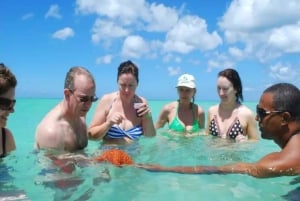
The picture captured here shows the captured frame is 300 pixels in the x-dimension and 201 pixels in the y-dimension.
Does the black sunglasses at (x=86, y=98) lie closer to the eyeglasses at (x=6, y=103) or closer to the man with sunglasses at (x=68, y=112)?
the man with sunglasses at (x=68, y=112)

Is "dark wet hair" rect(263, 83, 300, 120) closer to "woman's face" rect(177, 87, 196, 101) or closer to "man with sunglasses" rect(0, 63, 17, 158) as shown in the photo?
"man with sunglasses" rect(0, 63, 17, 158)

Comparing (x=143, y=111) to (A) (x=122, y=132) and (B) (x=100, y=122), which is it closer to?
(A) (x=122, y=132)

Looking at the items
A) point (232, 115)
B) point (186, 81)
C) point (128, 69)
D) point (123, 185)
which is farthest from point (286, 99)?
point (232, 115)

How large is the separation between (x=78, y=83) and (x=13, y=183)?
1.49 meters

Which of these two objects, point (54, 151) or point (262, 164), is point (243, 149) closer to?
point (262, 164)

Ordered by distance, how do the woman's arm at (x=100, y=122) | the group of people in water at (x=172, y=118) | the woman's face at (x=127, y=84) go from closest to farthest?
the group of people in water at (x=172, y=118), the woman's arm at (x=100, y=122), the woman's face at (x=127, y=84)

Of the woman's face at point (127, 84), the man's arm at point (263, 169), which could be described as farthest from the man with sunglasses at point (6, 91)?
the woman's face at point (127, 84)

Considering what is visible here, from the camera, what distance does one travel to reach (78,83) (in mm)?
4887

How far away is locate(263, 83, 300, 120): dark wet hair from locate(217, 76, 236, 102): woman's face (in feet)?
11.2

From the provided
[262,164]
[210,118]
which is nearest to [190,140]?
[210,118]

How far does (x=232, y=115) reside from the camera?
7.80 m

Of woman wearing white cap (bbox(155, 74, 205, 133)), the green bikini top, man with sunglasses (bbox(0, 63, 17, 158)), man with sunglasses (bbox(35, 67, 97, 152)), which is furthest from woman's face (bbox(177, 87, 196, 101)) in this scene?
man with sunglasses (bbox(0, 63, 17, 158))

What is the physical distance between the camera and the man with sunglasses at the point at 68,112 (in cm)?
489

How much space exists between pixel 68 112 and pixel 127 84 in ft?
5.41
